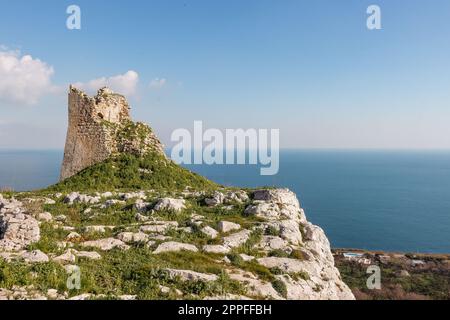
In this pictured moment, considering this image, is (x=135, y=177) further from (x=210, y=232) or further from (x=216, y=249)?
(x=216, y=249)

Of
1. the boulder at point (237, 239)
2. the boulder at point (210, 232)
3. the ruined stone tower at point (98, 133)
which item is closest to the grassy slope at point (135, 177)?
the ruined stone tower at point (98, 133)

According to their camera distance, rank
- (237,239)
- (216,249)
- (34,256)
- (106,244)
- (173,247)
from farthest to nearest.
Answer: (237,239)
(216,249)
(173,247)
(106,244)
(34,256)

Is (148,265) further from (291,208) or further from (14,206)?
(291,208)

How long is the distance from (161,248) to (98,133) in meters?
21.2

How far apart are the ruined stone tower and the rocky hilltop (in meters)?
5.30

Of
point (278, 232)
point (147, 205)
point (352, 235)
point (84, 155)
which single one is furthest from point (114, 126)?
point (352, 235)

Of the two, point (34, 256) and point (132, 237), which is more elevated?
point (34, 256)

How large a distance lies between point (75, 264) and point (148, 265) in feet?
7.48

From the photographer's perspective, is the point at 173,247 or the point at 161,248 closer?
the point at 161,248

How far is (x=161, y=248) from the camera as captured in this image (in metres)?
13.2

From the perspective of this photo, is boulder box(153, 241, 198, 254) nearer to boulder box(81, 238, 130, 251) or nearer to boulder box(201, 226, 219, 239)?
boulder box(81, 238, 130, 251)

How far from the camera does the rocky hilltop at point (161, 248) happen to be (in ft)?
30.8

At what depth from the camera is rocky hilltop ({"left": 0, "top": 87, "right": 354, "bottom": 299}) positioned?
939cm

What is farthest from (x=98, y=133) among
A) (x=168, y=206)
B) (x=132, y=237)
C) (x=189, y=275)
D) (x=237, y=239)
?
(x=189, y=275)
